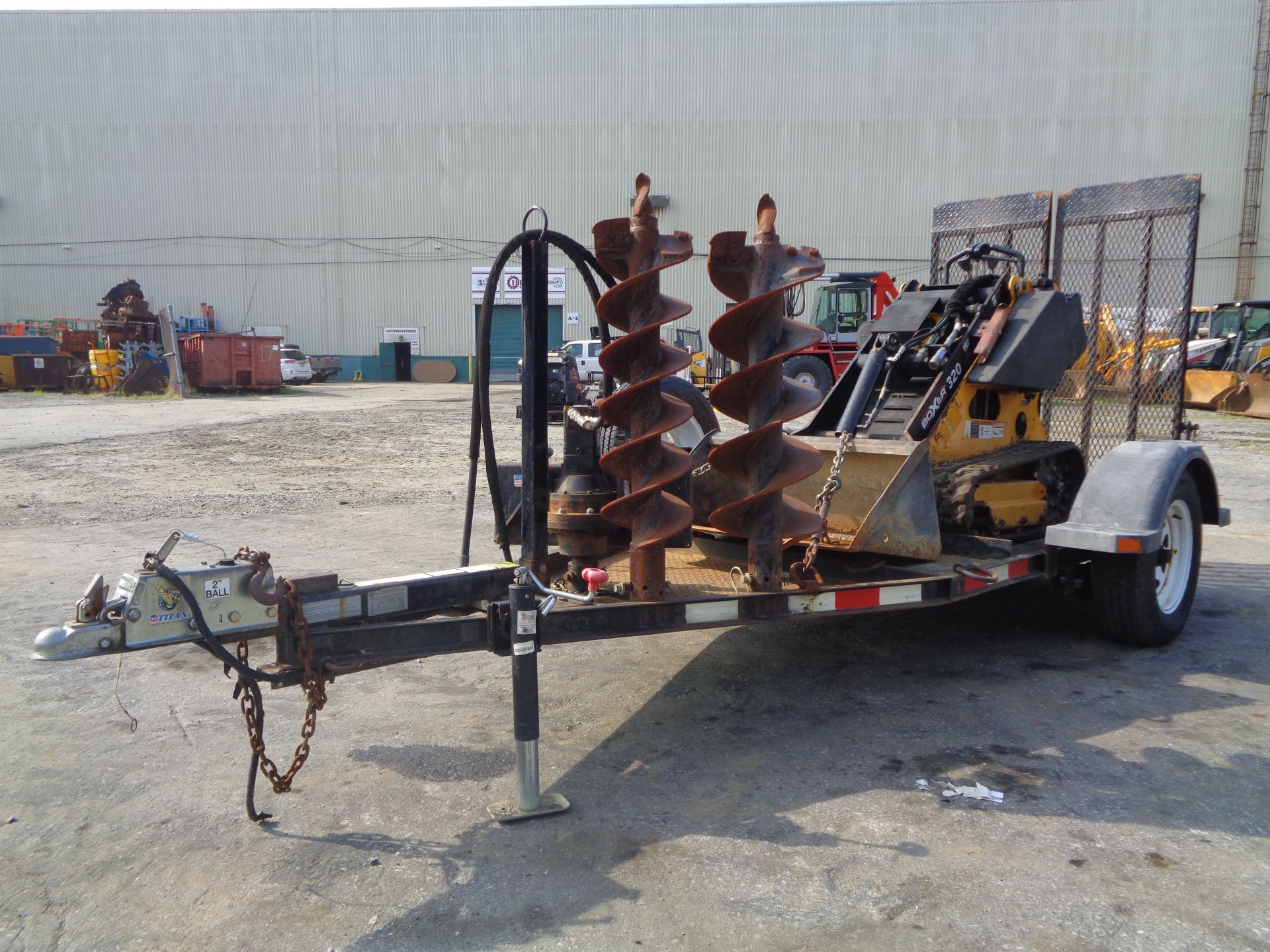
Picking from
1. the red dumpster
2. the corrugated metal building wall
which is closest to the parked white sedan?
the red dumpster

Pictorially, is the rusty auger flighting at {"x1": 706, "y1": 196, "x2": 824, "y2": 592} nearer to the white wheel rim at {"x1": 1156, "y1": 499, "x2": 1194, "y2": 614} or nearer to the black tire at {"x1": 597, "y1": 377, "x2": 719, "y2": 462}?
the black tire at {"x1": 597, "y1": 377, "x2": 719, "y2": 462}

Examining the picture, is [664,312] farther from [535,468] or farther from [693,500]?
[693,500]

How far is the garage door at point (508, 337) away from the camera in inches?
1499

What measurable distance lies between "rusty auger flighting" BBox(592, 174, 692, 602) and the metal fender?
226cm

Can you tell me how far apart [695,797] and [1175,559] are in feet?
11.7

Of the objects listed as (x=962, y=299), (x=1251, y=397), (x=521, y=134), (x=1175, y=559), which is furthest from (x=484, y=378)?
(x=521, y=134)

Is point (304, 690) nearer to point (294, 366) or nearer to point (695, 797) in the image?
point (695, 797)

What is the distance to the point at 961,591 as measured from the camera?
4645mm

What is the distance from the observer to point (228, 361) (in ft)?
90.5

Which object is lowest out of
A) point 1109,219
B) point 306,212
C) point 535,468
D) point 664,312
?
point 535,468

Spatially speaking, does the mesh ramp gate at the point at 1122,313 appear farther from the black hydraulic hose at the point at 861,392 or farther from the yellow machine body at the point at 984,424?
the black hydraulic hose at the point at 861,392

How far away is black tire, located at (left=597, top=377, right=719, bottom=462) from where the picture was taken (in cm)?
481

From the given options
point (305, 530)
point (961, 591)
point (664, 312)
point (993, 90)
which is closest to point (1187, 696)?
point (961, 591)

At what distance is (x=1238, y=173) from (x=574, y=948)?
130ft
